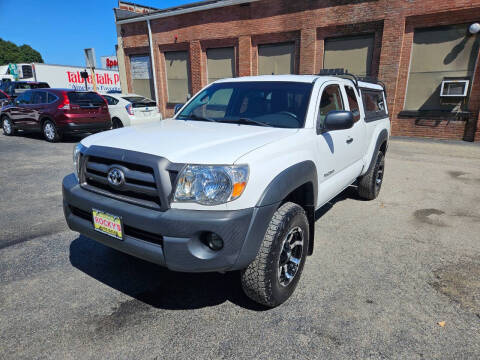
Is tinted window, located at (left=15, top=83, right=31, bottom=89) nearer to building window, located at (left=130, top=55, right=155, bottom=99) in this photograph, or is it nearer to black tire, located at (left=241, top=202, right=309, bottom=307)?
building window, located at (left=130, top=55, right=155, bottom=99)

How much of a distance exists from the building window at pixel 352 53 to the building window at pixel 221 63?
438 cm

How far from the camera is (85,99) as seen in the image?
10070 mm

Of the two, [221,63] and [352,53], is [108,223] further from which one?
[221,63]

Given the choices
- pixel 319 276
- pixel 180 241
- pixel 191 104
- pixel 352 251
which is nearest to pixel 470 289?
pixel 352 251

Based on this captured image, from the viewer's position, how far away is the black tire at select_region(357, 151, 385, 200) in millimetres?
5027

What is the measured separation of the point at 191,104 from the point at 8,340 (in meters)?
2.88

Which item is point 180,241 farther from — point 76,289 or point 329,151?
point 329,151

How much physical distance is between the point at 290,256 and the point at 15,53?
94325mm

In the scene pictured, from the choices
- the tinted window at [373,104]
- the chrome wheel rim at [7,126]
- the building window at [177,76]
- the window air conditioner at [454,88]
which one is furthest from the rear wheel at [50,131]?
the window air conditioner at [454,88]

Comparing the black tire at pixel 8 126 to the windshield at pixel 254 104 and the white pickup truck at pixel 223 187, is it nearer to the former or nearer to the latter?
the windshield at pixel 254 104

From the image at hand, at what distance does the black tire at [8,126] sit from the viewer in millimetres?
11469

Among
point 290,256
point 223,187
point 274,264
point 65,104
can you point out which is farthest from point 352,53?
point 223,187

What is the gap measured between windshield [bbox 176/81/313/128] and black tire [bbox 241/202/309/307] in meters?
0.95

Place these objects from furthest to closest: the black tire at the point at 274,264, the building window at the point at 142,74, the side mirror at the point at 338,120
Answer: the building window at the point at 142,74
the side mirror at the point at 338,120
the black tire at the point at 274,264
